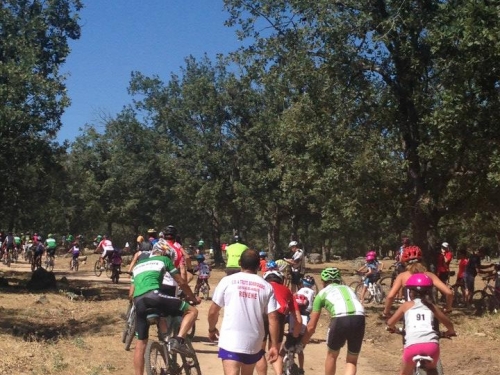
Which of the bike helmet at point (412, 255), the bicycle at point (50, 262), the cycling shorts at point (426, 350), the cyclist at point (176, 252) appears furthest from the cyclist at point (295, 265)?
the bicycle at point (50, 262)

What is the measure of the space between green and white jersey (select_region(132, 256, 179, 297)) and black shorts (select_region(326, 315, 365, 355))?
7.43ft

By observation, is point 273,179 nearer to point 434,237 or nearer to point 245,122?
point 245,122

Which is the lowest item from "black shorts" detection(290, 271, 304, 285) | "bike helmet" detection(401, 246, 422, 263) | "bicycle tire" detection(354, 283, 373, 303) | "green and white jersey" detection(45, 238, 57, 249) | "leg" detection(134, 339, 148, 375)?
"leg" detection(134, 339, 148, 375)

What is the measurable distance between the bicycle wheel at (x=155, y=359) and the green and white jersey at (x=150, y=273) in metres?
0.69

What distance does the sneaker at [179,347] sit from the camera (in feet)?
27.1

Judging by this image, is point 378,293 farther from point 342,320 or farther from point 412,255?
point 342,320

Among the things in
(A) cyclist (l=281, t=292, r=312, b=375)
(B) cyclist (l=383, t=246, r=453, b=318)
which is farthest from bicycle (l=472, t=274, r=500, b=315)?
(B) cyclist (l=383, t=246, r=453, b=318)

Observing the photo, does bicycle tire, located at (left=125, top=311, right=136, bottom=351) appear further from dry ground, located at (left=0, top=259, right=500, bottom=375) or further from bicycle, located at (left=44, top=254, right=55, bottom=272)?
bicycle, located at (left=44, top=254, right=55, bottom=272)

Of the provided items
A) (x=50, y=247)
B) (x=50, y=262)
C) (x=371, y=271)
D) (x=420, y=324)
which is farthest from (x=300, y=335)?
(x=50, y=262)

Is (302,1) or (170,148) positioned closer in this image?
(302,1)

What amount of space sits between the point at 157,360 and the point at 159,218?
149 feet

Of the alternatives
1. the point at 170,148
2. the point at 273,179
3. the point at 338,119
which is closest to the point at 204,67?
the point at 170,148

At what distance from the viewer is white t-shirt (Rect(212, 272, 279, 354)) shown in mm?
6156

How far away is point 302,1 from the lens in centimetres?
1711
